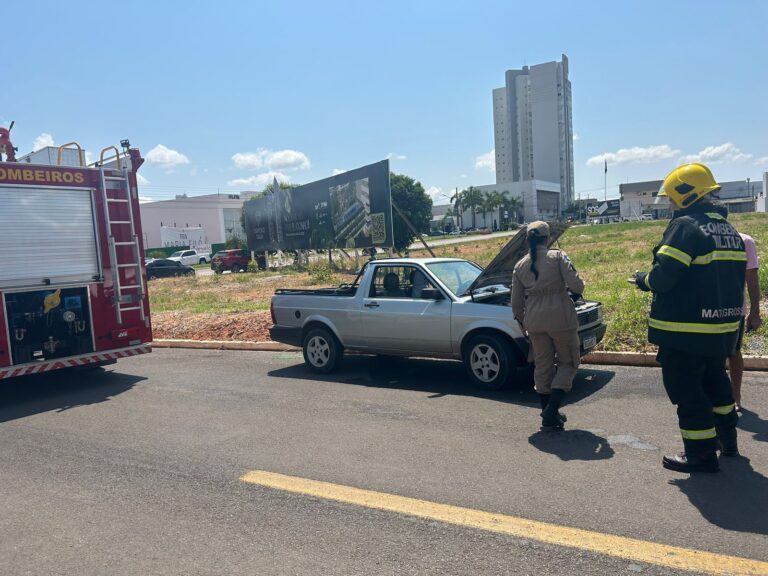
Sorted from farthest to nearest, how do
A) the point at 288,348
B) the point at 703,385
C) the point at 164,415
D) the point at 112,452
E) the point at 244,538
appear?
1. the point at 288,348
2. the point at 164,415
3. the point at 112,452
4. the point at 703,385
5. the point at 244,538

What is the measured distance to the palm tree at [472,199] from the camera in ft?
416

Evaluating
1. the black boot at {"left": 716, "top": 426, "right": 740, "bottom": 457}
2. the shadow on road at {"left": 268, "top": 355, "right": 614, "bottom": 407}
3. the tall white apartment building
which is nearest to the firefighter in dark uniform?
the black boot at {"left": 716, "top": 426, "right": 740, "bottom": 457}

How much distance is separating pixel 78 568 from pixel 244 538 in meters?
0.91

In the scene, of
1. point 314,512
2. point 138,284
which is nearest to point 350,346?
point 138,284

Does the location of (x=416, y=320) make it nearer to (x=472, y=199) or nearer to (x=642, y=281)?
(x=642, y=281)

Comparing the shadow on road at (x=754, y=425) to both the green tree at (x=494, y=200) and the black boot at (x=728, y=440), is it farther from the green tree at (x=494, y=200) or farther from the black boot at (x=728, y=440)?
the green tree at (x=494, y=200)

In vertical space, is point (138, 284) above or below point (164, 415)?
above

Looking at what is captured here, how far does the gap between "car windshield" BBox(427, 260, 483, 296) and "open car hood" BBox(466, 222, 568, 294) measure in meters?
0.18

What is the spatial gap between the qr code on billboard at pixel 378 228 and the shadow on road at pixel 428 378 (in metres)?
15.5

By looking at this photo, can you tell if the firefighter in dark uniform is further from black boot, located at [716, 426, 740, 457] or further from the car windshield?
the car windshield

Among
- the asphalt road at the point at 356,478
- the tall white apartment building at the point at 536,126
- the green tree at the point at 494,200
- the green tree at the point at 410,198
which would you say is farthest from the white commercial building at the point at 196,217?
the tall white apartment building at the point at 536,126

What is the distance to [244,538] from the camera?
3.73 metres

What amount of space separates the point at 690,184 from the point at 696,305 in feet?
2.79

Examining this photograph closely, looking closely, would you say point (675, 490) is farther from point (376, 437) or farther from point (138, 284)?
point (138, 284)
